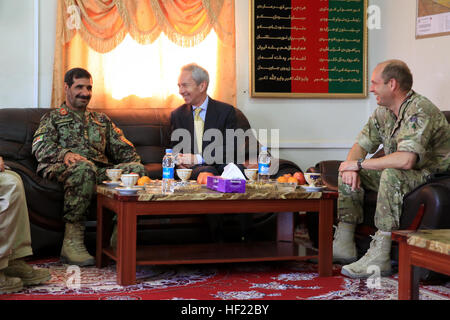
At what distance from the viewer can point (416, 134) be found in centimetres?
316

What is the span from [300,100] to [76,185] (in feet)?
7.69

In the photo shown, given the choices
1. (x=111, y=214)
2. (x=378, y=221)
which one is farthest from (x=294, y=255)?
(x=111, y=214)

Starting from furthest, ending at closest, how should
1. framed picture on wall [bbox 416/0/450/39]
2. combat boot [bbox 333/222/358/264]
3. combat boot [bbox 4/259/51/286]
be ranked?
framed picture on wall [bbox 416/0/450/39]
combat boot [bbox 333/222/358/264]
combat boot [bbox 4/259/51/286]

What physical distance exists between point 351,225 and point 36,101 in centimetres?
254

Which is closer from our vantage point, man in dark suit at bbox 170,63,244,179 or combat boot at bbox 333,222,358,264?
combat boot at bbox 333,222,358,264

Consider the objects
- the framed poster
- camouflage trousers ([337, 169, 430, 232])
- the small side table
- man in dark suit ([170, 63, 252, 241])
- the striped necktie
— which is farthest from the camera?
the framed poster

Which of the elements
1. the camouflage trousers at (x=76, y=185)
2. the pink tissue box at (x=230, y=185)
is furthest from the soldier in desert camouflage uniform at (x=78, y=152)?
the pink tissue box at (x=230, y=185)

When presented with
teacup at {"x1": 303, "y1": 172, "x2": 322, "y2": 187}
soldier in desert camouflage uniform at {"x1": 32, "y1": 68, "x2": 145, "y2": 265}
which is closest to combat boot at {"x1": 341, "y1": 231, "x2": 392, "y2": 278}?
teacup at {"x1": 303, "y1": 172, "x2": 322, "y2": 187}

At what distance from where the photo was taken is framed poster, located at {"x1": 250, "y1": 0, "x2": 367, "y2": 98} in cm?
491

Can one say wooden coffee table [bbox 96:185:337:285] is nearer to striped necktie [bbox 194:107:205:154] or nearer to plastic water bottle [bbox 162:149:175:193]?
plastic water bottle [bbox 162:149:175:193]

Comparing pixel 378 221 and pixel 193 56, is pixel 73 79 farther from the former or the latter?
pixel 378 221

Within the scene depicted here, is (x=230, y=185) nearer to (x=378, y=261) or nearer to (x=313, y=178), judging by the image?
(x=313, y=178)

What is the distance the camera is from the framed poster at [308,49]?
4.91 meters

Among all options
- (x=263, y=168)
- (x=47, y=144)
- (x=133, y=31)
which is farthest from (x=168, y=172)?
(x=133, y=31)
